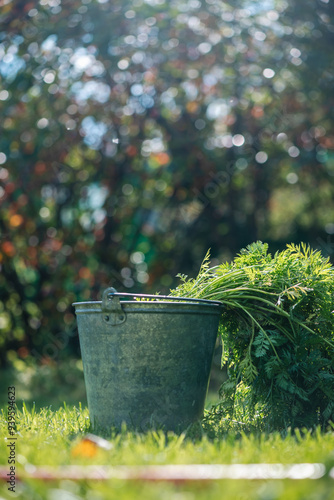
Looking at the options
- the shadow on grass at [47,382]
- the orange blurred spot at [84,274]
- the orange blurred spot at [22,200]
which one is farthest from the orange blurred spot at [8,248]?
the shadow on grass at [47,382]

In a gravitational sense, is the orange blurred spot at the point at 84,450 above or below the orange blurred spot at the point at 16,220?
above

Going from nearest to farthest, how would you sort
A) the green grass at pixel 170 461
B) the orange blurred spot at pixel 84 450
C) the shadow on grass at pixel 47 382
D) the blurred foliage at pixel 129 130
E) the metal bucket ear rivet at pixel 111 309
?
the green grass at pixel 170 461 < the orange blurred spot at pixel 84 450 < the metal bucket ear rivet at pixel 111 309 < the shadow on grass at pixel 47 382 < the blurred foliage at pixel 129 130

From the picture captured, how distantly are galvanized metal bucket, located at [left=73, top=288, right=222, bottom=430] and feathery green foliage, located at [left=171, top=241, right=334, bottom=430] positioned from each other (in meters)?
0.20

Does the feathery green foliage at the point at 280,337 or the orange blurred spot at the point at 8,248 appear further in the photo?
the orange blurred spot at the point at 8,248

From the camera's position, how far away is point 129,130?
533 cm

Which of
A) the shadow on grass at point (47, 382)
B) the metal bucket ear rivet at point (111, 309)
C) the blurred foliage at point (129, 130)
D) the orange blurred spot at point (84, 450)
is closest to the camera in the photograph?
the orange blurred spot at point (84, 450)

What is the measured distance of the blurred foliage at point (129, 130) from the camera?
5129 mm

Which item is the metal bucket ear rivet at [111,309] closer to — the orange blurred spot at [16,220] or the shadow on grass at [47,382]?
the shadow on grass at [47,382]

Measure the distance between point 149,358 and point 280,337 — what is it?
1.88 feet

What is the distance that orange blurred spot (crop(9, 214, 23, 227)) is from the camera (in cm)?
516

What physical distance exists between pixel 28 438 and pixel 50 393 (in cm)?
322

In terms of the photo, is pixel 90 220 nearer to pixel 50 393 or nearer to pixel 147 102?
pixel 147 102

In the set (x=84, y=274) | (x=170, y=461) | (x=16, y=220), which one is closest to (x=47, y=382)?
(x=84, y=274)

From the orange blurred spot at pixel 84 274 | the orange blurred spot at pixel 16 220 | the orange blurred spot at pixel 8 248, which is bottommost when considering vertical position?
the orange blurred spot at pixel 84 274
